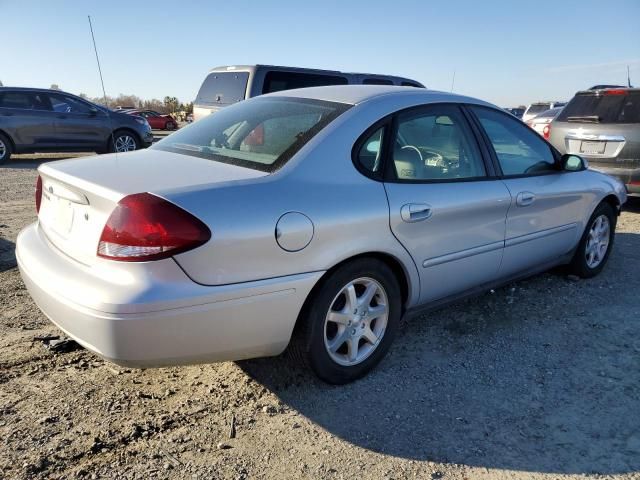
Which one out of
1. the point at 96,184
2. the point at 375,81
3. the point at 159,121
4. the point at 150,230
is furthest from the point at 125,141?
the point at 159,121

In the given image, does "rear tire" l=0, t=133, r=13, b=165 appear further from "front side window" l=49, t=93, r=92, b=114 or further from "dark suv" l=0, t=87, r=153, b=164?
"front side window" l=49, t=93, r=92, b=114

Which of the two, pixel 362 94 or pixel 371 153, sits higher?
pixel 362 94

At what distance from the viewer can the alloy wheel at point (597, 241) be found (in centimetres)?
462

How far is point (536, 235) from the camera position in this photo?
3883 millimetres

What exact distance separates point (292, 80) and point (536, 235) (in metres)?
6.27

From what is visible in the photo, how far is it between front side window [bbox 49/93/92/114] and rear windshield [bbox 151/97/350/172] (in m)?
10.1

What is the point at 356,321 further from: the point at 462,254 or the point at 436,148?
the point at 436,148

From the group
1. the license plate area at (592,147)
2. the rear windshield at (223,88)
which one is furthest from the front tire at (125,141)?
the license plate area at (592,147)

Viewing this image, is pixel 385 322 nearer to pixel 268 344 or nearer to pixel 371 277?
pixel 371 277

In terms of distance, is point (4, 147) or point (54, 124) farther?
point (54, 124)

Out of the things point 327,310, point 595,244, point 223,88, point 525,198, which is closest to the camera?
point 327,310

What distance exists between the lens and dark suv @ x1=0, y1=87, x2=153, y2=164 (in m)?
11.7

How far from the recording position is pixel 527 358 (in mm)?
→ 3299

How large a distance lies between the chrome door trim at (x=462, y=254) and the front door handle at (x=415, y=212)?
0.89ft
